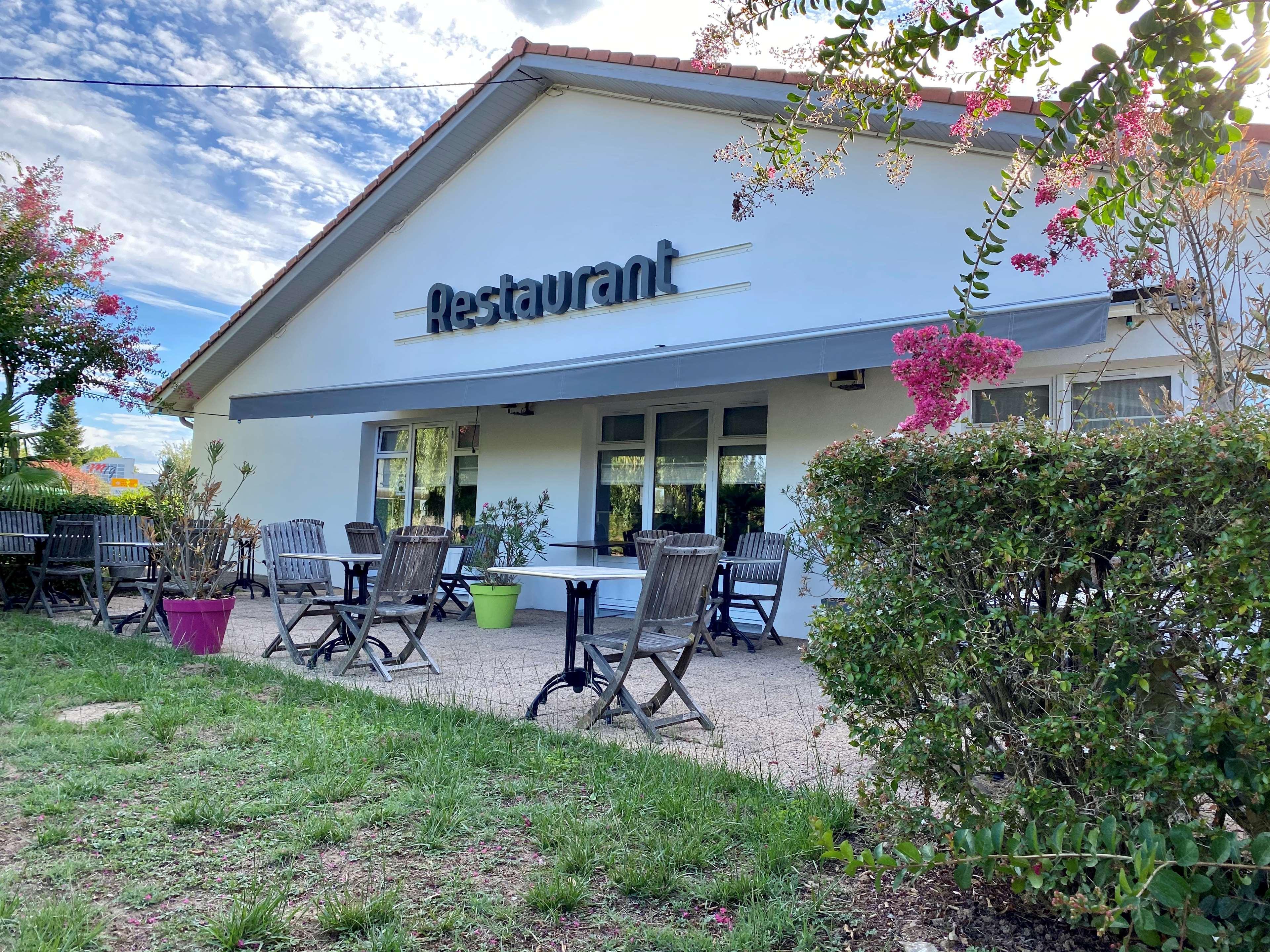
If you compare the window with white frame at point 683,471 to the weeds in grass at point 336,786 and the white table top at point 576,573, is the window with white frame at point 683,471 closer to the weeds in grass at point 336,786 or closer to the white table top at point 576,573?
the white table top at point 576,573

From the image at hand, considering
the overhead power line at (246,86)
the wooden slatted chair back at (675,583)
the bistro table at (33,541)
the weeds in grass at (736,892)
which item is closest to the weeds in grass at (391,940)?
the weeds in grass at (736,892)

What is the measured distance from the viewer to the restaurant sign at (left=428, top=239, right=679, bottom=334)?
8.95 m

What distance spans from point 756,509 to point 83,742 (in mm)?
6081

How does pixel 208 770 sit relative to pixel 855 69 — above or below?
below

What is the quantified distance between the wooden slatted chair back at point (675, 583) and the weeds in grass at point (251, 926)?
2129mm

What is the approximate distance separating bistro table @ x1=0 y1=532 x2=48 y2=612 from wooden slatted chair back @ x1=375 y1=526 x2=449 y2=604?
4.65 m

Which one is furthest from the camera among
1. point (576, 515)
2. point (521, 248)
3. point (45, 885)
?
point (521, 248)

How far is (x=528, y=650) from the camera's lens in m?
6.98

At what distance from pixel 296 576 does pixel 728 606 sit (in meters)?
3.76

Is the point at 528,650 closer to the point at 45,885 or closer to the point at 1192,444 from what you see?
the point at 45,885

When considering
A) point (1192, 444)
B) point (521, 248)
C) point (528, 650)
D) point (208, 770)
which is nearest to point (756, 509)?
point (528, 650)

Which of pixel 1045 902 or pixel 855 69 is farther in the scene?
pixel 855 69

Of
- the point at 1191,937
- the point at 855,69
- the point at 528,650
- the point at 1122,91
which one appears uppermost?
the point at 855,69

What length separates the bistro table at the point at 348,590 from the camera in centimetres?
604
